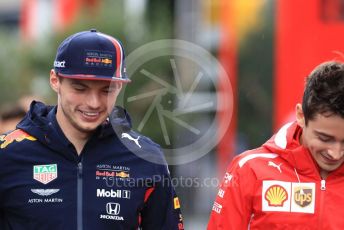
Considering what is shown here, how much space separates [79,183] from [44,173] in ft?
0.65

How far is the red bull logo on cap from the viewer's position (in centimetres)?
511

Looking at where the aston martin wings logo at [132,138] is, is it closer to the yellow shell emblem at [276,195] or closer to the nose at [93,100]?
the nose at [93,100]

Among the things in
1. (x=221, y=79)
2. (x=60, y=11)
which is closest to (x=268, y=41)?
(x=60, y=11)

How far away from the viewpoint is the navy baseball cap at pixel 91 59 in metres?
5.00

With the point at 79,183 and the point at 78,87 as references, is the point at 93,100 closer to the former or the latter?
the point at 78,87

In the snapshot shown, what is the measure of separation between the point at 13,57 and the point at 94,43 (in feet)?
58.0

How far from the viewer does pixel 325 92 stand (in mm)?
4805

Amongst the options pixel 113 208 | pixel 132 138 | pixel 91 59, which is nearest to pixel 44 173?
pixel 113 208

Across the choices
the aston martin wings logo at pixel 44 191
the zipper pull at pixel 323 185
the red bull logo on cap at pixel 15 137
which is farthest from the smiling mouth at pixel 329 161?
the red bull logo on cap at pixel 15 137

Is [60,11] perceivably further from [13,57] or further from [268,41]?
[268,41]

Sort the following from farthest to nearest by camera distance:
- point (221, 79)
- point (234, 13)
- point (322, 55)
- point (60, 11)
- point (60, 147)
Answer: point (60, 11) < point (234, 13) < point (221, 79) < point (322, 55) < point (60, 147)

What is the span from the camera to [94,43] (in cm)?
510

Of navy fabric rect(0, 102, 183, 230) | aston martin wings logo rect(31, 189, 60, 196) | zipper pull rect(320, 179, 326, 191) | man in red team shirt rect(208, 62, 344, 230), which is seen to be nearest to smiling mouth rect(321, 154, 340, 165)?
man in red team shirt rect(208, 62, 344, 230)

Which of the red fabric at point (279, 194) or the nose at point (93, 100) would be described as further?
the nose at point (93, 100)
